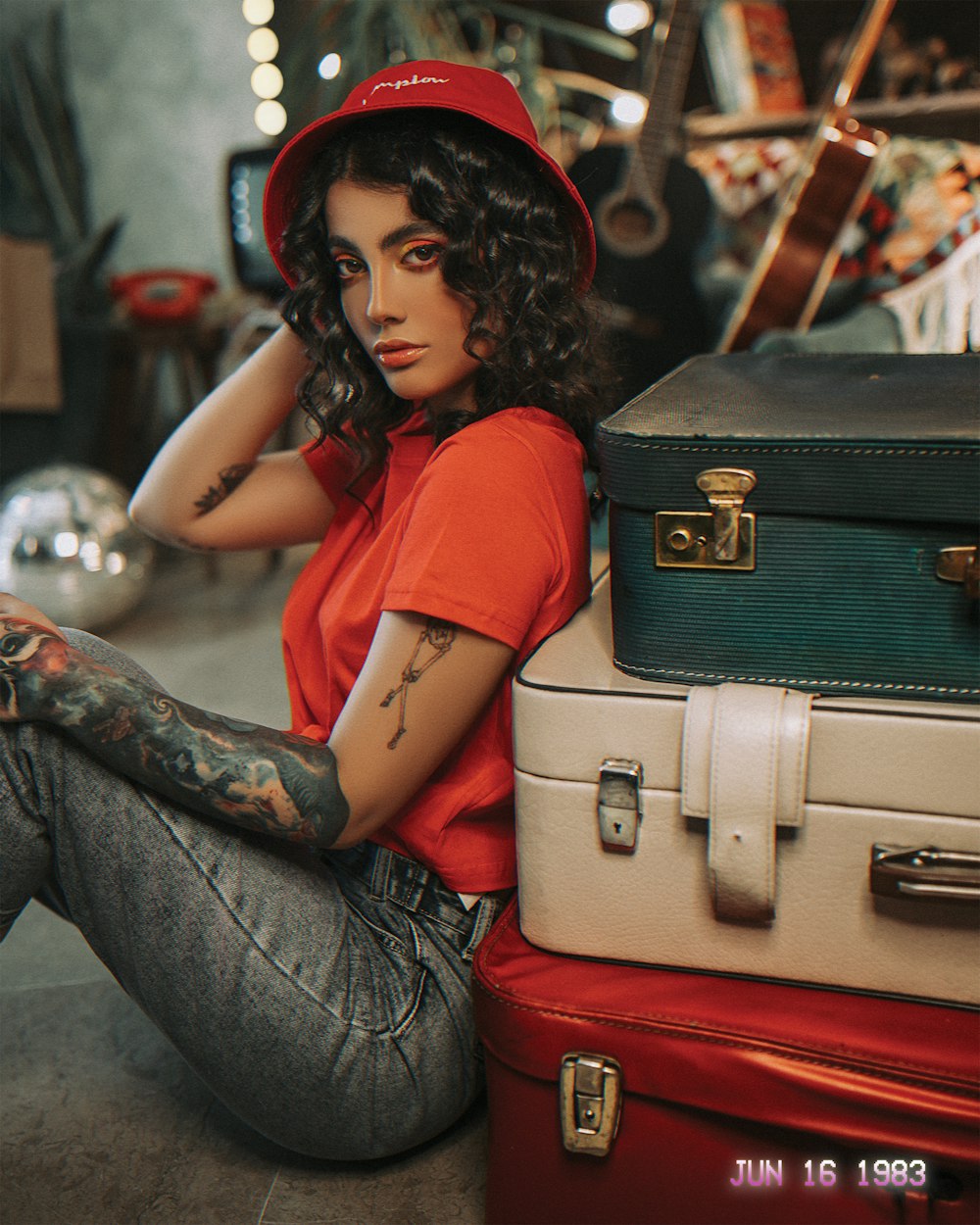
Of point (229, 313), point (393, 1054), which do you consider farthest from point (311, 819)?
point (229, 313)

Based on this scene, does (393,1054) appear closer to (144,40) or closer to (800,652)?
(800,652)

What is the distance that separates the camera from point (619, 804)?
76cm

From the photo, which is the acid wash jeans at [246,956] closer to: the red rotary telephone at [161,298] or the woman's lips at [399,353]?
the woman's lips at [399,353]

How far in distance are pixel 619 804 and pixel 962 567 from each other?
0.89 feet

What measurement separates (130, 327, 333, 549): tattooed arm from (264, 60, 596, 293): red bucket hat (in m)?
0.22

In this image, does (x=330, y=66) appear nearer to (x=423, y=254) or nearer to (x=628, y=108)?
(x=628, y=108)

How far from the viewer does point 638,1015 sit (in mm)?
760

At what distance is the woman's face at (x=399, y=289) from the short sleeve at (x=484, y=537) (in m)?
0.09

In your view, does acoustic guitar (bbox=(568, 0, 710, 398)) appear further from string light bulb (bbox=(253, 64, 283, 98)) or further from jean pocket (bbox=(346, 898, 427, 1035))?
jean pocket (bbox=(346, 898, 427, 1035))

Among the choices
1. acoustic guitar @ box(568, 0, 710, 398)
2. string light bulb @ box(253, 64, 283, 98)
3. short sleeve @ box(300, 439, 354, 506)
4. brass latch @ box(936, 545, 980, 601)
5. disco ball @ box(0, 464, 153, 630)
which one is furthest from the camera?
string light bulb @ box(253, 64, 283, 98)

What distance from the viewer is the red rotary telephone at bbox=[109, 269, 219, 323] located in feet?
10.4

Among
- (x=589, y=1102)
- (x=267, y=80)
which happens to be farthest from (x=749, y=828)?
(x=267, y=80)

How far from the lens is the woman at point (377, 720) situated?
807 millimetres
